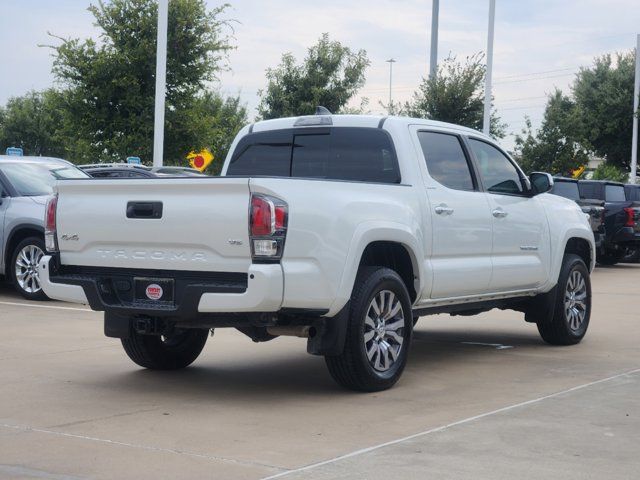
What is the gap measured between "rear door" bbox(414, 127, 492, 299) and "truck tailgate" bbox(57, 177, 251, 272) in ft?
6.39

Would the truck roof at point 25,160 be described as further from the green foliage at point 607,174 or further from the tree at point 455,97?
the green foliage at point 607,174

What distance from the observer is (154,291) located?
737cm

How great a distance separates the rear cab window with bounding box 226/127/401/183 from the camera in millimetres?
8508

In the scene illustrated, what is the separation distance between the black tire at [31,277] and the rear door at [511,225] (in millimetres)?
6345

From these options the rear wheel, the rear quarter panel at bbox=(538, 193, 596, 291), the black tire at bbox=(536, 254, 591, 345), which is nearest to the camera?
the rear quarter panel at bbox=(538, 193, 596, 291)

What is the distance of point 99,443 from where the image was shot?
6.02 meters

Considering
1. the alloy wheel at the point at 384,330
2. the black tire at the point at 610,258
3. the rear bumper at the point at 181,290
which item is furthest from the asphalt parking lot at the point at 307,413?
the black tire at the point at 610,258

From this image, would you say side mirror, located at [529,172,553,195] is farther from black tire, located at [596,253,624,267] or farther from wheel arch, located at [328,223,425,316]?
black tire, located at [596,253,624,267]

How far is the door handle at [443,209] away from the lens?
8445 mm

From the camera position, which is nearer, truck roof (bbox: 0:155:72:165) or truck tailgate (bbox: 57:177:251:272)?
truck tailgate (bbox: 57:177:251:272)

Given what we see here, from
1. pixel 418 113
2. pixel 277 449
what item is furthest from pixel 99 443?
pixel 418 113

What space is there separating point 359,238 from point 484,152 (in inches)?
104

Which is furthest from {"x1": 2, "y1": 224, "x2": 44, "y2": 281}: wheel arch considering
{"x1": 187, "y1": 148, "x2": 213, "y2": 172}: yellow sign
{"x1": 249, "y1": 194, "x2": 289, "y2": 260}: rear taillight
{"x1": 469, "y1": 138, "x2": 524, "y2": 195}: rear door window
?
{"x1": 187, "y1": 148, "x2": 213, "y2": 172}: yellow sign

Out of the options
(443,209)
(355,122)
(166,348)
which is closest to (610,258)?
(443,209)
